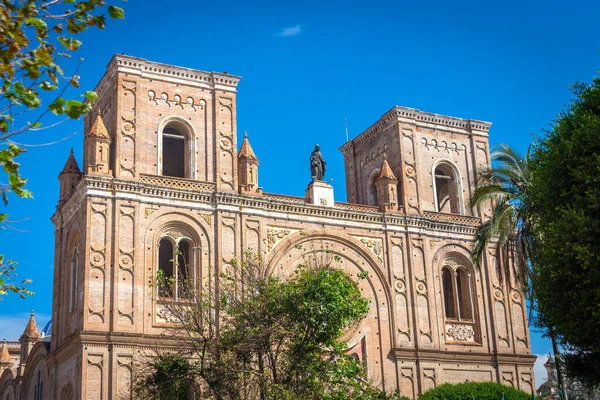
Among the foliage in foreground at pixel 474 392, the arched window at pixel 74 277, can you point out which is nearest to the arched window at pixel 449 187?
the foliage in foreground at pixel 474 392

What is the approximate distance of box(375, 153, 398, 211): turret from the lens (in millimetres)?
39531

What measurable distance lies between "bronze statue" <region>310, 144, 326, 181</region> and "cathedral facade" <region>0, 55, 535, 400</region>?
1.25 feet

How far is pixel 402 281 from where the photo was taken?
38.5 m

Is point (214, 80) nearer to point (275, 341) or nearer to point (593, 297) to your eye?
point (275, 341)

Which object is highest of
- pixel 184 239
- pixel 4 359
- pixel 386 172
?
pixel 386 172

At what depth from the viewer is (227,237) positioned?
3512 cm

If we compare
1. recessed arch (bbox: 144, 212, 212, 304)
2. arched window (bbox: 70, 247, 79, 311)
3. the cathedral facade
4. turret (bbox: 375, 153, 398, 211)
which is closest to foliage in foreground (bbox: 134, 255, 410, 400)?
the cathedral facade

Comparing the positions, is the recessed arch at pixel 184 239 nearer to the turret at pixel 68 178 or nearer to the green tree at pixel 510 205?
the turret at pixel 68 178

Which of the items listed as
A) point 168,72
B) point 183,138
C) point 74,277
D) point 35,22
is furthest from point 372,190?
point 35,22

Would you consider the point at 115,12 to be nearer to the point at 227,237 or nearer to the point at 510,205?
the point at 510,205

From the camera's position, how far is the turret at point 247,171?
36.3 m

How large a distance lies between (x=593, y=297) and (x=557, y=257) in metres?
1.29

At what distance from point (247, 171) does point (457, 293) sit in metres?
11.3

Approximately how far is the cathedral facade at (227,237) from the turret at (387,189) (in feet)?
0.24
